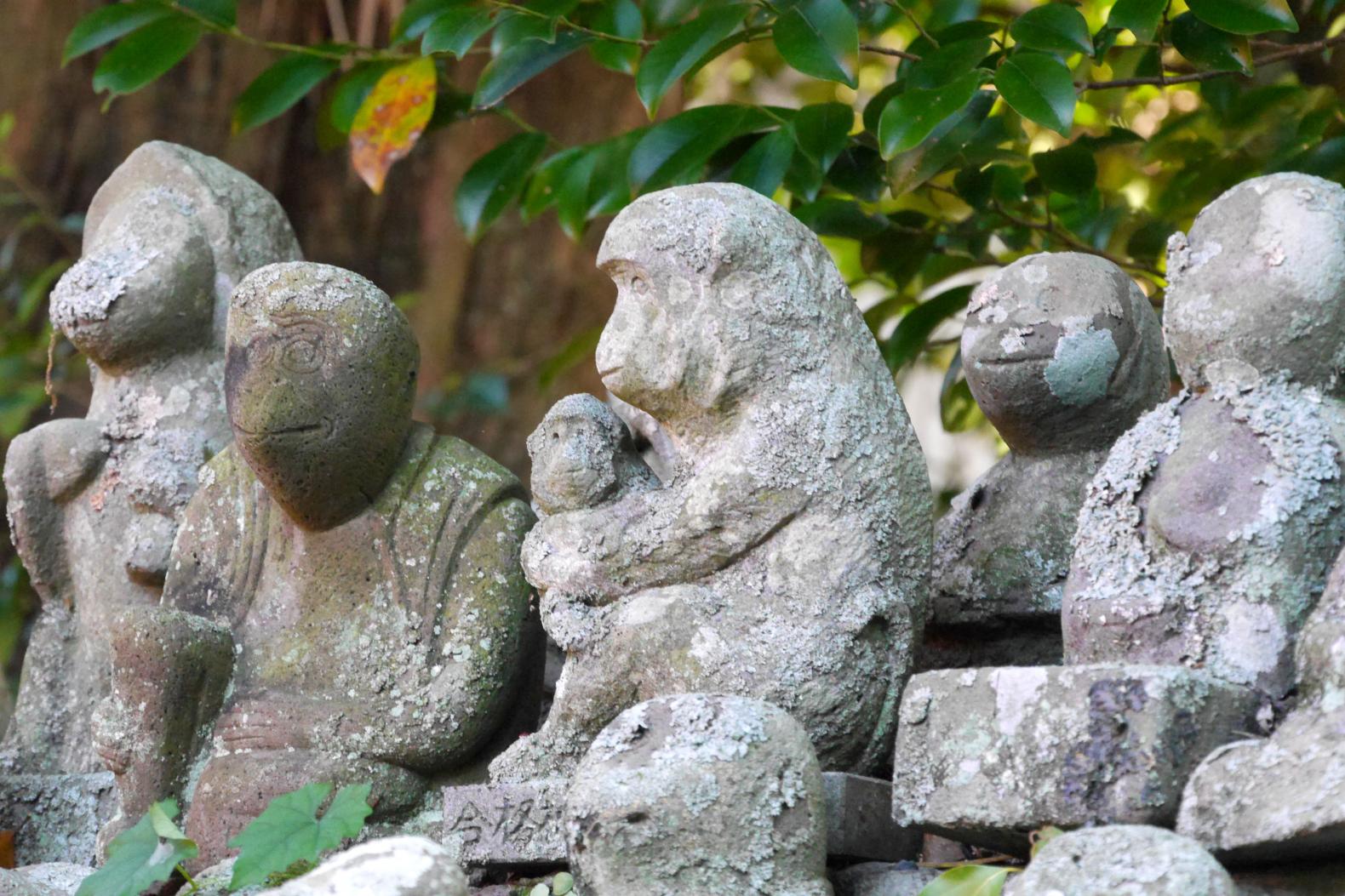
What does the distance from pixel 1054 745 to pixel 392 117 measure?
214cm

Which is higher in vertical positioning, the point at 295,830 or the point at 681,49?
the point at 681,49

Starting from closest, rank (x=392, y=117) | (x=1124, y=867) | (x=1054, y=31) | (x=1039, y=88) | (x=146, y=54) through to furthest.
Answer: (x=1124, y=867) < (x=1039, y=88) < (x=1054, y=31) < (x=146, y=54) < (x=392, y=117)

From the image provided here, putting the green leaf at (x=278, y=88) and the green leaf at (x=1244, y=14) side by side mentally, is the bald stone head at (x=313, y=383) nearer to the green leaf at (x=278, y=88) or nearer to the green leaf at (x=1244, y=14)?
the green leaf at (x=278, y=88)

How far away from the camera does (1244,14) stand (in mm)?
2617

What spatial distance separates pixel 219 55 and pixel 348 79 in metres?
1.59

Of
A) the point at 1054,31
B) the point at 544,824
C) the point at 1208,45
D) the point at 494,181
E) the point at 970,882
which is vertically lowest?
the point at 544,824

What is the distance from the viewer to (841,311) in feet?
7.22

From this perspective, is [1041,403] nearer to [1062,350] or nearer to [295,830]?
[1062,350]

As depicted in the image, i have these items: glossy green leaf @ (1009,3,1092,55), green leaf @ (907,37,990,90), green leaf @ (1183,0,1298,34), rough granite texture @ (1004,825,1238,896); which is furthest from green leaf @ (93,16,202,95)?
rough granite texture @ (1004,825,1238,896)

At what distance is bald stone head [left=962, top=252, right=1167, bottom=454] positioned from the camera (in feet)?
7.34

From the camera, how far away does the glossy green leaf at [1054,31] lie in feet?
8.71

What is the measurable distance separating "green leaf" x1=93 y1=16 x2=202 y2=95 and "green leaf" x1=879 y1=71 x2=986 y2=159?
1.44m

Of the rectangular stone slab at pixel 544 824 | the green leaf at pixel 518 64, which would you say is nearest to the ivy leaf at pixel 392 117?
the green leaf at pixel 518 64

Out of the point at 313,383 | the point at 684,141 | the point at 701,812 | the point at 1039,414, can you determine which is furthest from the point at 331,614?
the point at 684,141
